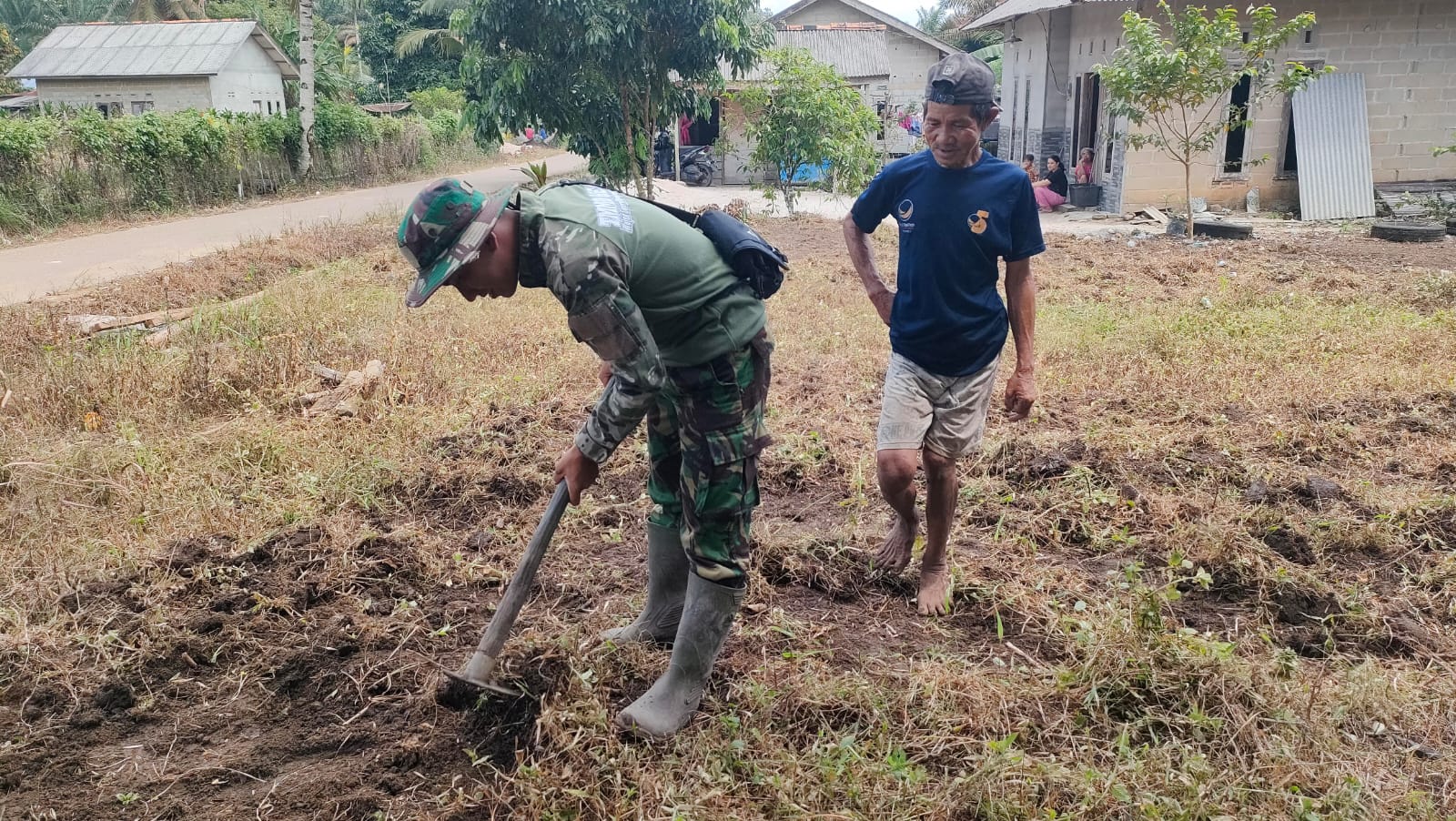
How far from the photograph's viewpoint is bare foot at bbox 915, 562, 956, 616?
308 cm

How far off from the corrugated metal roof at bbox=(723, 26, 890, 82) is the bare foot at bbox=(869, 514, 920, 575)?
2075 centimetres

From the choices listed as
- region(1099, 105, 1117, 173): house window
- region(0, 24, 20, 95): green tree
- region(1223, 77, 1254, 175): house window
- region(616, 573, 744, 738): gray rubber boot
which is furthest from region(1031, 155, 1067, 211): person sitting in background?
region(0, 24, 20, 95): green tree

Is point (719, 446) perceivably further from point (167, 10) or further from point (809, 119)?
point (167, 10)

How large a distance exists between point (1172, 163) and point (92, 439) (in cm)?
1385

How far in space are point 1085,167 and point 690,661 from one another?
49.2 ft

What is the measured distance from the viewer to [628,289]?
7.34 ft

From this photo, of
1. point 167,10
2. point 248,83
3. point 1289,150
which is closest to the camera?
point 1289,150

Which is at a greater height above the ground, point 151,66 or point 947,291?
point 151,66

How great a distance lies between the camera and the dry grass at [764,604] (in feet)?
7.63

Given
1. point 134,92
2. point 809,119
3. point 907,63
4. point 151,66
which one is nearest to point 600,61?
point 809,119

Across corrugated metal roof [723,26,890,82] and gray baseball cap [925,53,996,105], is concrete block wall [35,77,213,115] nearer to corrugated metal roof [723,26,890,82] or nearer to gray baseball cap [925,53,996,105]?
corrugated metal roof [723,26,890,82]

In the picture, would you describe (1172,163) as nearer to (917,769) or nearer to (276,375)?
(276,375)

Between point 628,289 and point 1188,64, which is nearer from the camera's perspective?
point 628,289

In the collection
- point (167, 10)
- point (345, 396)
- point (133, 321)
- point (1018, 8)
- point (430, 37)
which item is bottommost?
point (345, 396)
